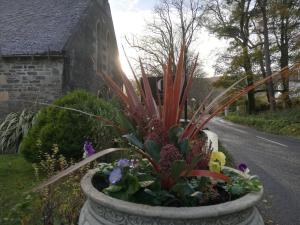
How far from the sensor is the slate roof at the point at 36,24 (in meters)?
10.5

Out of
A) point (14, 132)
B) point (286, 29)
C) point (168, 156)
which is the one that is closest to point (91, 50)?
point (14, 132)

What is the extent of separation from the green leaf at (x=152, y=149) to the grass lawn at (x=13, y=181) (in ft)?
6.77

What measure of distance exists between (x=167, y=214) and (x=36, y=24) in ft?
→ 39.2

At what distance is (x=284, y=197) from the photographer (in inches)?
199

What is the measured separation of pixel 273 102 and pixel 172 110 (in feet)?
73.6

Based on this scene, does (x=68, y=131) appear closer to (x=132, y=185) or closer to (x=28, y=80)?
(x=132, y=185)

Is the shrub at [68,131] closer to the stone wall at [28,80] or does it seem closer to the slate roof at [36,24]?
the stone wall at [28,80]

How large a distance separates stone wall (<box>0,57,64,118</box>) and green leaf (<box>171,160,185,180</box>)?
9642 mm

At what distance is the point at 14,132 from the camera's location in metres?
9.00

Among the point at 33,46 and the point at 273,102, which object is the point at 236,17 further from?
the point at 33,46

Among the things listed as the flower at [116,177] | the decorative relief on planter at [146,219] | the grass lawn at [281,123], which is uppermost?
the flower at [116,177]

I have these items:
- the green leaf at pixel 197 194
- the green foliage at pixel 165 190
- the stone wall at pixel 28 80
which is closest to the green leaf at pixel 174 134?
the green foliage at pixel 165 190

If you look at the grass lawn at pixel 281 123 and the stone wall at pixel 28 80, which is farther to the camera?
the grass lawn at pixel 281 123

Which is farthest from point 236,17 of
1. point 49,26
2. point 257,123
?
point 49,26
